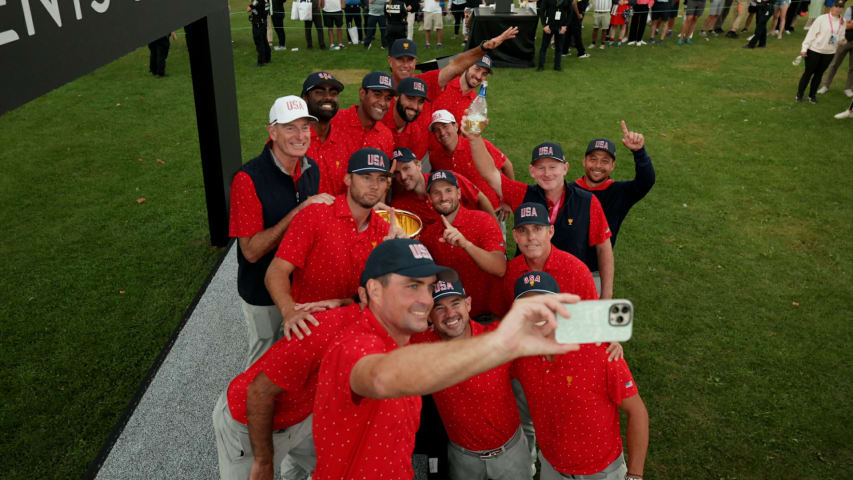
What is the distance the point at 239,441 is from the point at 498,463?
1.41 meters

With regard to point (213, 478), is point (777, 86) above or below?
Answer: above

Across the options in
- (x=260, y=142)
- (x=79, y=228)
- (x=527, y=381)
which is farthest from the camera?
(x=260, y=142)

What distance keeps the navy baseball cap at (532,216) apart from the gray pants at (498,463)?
4.12 ft

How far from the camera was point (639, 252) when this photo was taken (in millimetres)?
7137

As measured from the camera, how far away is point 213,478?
4.05m

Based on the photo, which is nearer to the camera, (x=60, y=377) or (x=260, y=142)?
(x=60, y=377)

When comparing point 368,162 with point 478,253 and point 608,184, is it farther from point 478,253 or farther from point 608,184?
point 608,184

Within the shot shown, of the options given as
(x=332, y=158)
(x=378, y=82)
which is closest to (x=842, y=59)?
(x=378, y=82)

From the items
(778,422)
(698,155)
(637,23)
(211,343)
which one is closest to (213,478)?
(211,343)

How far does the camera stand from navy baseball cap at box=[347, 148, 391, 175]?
3.57 m

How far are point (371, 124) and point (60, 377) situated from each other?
11.0 feet

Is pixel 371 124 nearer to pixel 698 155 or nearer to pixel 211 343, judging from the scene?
pixel 211 343

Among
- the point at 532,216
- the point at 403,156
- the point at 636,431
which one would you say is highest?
the point at 403,156

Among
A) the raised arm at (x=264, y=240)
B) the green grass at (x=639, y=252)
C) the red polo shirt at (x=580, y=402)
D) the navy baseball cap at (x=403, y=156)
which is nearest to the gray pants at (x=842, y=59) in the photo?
the green grass at (x=639, y=252)
